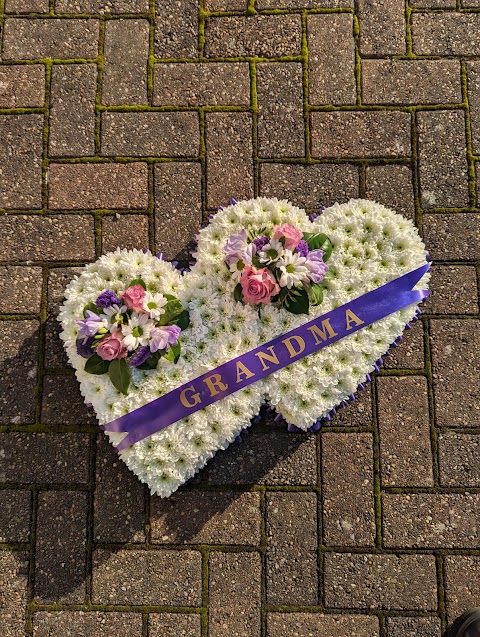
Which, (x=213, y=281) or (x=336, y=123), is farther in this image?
(x=336, y=123)

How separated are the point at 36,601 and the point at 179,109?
2.75 m

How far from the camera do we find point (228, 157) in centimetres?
306

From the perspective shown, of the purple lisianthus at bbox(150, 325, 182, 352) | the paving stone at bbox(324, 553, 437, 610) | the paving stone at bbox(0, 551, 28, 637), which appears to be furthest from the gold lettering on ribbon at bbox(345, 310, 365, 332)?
the paving stone at bbox(0, 551, 28, 637)

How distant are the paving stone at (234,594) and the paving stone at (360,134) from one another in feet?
7.26

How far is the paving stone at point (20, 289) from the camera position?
9.85 ft

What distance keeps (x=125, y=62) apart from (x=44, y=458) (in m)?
2.24

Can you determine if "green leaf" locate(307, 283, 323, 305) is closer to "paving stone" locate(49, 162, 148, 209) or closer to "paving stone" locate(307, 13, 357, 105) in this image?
"paving stone" locate(49, 162, 148, 209)

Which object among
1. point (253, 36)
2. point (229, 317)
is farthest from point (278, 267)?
point (253, 36)

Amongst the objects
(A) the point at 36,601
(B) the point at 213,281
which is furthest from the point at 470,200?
(A) the point at 36,601

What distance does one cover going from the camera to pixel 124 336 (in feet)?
8.19

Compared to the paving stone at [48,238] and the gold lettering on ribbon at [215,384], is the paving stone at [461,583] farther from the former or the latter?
the paving stone at [48,238]

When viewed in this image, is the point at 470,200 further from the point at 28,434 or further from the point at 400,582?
the point at 28,434

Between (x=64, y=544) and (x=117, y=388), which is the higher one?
(x=117, y=388)

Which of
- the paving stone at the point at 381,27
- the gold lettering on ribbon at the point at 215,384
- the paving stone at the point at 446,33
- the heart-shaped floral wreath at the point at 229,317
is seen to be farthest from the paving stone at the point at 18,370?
Result: the paving stone at the point at 446,33
